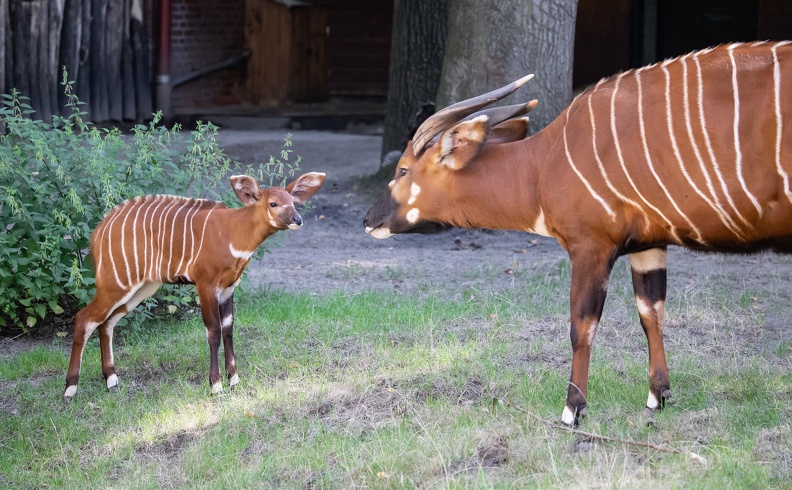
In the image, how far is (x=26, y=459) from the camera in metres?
5.04

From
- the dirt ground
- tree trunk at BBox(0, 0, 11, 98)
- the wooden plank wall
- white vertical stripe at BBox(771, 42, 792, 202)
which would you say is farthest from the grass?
the wooden plank wall

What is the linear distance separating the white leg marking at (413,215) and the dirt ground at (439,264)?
2305mm

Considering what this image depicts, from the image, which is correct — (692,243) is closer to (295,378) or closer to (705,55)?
(705,55)

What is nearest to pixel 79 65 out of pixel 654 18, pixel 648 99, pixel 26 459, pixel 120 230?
pixel 654 18

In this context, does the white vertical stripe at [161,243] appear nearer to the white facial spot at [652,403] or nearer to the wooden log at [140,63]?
the white facial spot at [652,403]

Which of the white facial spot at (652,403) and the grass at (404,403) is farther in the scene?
the white facial spot at (652,403)

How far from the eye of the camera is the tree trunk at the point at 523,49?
29.8 ft

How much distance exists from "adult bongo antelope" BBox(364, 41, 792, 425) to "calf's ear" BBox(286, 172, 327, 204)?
79 cm

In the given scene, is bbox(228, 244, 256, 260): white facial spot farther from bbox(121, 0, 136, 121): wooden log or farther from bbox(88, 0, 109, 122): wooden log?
bbox(121, 0, 136, 121): wooden log

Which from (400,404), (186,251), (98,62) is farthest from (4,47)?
(400,404)

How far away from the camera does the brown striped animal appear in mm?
5422

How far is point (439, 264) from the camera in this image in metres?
8.29

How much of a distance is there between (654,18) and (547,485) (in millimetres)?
12912

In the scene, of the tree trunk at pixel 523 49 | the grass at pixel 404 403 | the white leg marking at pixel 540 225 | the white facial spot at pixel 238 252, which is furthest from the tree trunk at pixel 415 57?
the white leg marking at pixel 540 225
